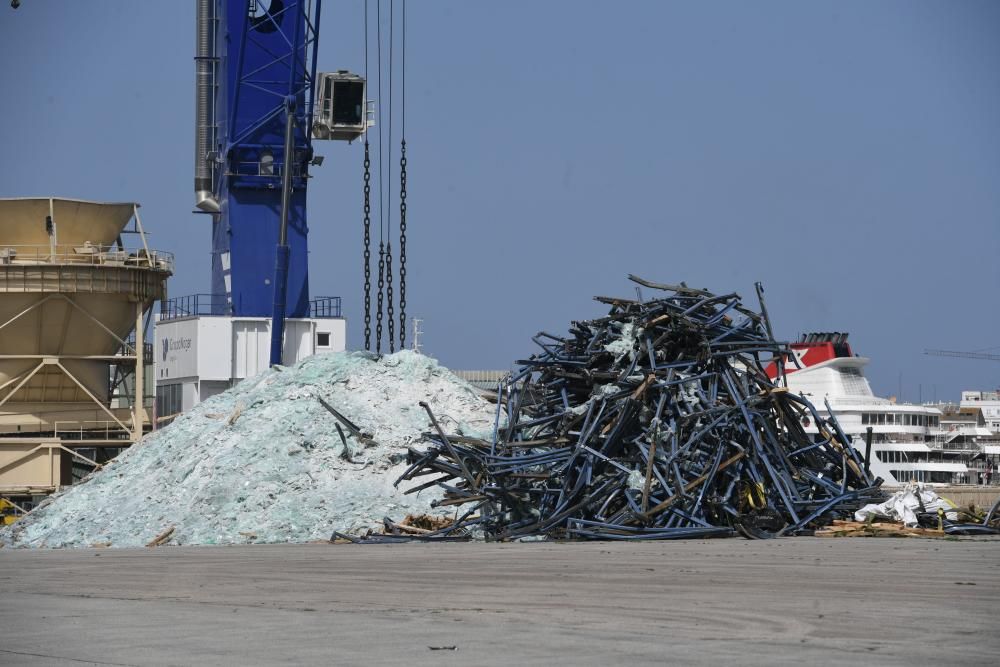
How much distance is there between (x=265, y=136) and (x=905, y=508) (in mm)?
37972

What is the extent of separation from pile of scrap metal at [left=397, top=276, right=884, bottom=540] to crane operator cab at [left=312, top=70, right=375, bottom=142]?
3057 centimetres

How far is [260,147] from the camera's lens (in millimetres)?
51281

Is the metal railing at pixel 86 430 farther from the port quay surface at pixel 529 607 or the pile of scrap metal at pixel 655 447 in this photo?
the port quay surface at pixel 529 607

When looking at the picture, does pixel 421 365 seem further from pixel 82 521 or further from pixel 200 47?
pixel 200 47

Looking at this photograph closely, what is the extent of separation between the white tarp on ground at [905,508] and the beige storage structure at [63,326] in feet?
105

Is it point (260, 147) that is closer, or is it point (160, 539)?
point (160, 539)

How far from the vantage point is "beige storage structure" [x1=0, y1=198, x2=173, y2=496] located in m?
44.2

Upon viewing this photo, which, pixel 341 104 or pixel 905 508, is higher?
pixel 341 104

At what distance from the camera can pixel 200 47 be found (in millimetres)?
54531

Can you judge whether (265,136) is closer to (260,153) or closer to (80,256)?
(260,153)

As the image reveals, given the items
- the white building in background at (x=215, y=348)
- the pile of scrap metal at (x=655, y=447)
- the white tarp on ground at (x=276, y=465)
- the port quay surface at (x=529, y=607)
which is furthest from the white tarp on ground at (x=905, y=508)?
the white building in background at (x=215, y=348)

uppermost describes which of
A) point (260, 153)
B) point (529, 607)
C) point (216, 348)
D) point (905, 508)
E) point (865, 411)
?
point (260, 153)

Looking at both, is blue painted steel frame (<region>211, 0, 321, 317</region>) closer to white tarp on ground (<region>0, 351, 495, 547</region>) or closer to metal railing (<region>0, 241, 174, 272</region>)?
metal railing (<region>0, 241, 174, 272</region>)

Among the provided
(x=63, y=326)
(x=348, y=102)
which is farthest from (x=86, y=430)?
(x=348, y=102)
